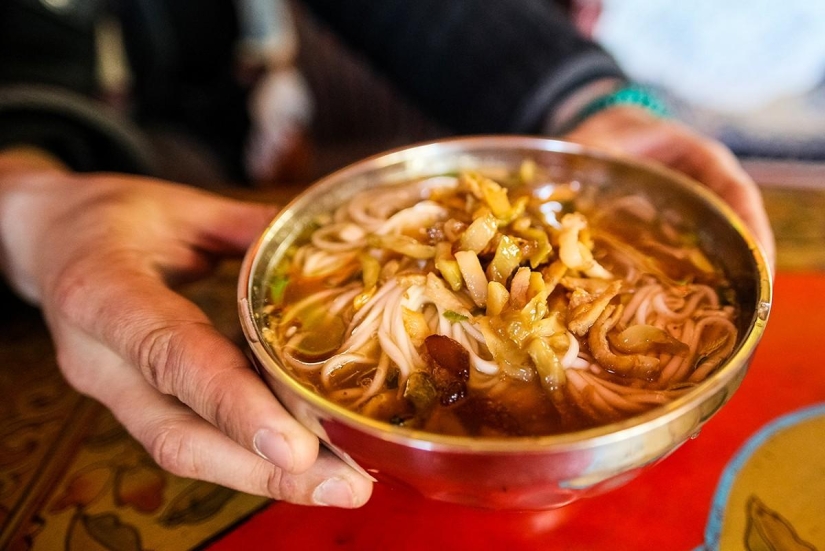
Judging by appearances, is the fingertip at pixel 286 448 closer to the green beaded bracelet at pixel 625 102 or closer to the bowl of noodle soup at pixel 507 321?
the bowl of noodle soup at pixel 507 321

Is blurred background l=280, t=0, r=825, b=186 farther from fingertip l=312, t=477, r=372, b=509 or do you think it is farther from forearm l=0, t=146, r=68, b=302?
fingertip l=312, t=477, r=372, b=509

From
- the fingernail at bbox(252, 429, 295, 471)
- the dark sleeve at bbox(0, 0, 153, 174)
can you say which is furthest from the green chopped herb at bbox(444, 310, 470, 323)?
the dark sleeve at bbox(0, 0, 153, 174)

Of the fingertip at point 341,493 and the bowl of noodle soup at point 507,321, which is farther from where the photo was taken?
the fingertip at point 341,493

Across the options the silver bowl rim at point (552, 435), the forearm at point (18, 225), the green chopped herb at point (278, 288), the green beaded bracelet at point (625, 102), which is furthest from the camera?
the green beaded bracelet at point (625, 102)

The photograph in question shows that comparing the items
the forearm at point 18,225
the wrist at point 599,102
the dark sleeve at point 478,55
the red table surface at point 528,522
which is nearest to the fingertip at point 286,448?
the red table surface at point 528,522

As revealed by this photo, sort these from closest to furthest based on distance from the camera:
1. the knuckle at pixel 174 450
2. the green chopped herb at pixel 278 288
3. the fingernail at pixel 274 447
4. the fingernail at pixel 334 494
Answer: the fingernail at pixel 274 447 → the fingernail at pixel 334 494 → the knuckle at pixel 174 450 → the green chopped herb at pixel 278 288

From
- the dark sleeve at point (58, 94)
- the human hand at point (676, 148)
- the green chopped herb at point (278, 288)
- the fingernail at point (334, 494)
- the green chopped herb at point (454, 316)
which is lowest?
the dark sleeve at point (58, 94)

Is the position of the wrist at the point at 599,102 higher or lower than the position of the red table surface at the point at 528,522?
higher
